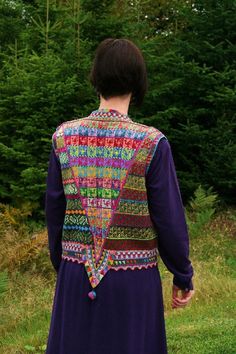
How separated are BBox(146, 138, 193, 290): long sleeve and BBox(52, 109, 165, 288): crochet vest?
0.11 feet

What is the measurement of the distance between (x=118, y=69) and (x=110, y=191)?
0.55 meters

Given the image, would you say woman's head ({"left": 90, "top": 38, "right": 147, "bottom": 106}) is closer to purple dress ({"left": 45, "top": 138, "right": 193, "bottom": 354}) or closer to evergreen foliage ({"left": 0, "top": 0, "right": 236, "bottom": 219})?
purple dress ({"left": 45, "top": 138, "right": 193, "bottom": 354})

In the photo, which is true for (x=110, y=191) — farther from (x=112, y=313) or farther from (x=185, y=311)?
(x=185, y=311)

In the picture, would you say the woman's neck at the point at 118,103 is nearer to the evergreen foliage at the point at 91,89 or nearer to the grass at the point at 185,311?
the grass at the point at 185,311

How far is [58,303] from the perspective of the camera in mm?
2746

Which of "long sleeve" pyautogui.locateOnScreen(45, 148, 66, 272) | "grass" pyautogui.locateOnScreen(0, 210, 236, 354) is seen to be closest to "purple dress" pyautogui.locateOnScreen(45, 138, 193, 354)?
"long sleeve" pyautogui.locateOnScreen(45, 148, 66, 272)

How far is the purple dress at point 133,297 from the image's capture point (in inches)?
102

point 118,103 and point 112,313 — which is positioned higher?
point 118,103

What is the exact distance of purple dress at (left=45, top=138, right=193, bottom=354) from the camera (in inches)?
102

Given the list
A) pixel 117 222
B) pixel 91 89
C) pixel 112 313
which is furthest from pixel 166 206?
pixel 91 89

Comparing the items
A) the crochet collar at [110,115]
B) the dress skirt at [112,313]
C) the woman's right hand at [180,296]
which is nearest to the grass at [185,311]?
the woman's right hand at [180,296]

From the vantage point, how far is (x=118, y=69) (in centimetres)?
259

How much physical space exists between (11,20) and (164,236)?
31.8ft

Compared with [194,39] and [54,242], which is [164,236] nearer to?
[54,242]
